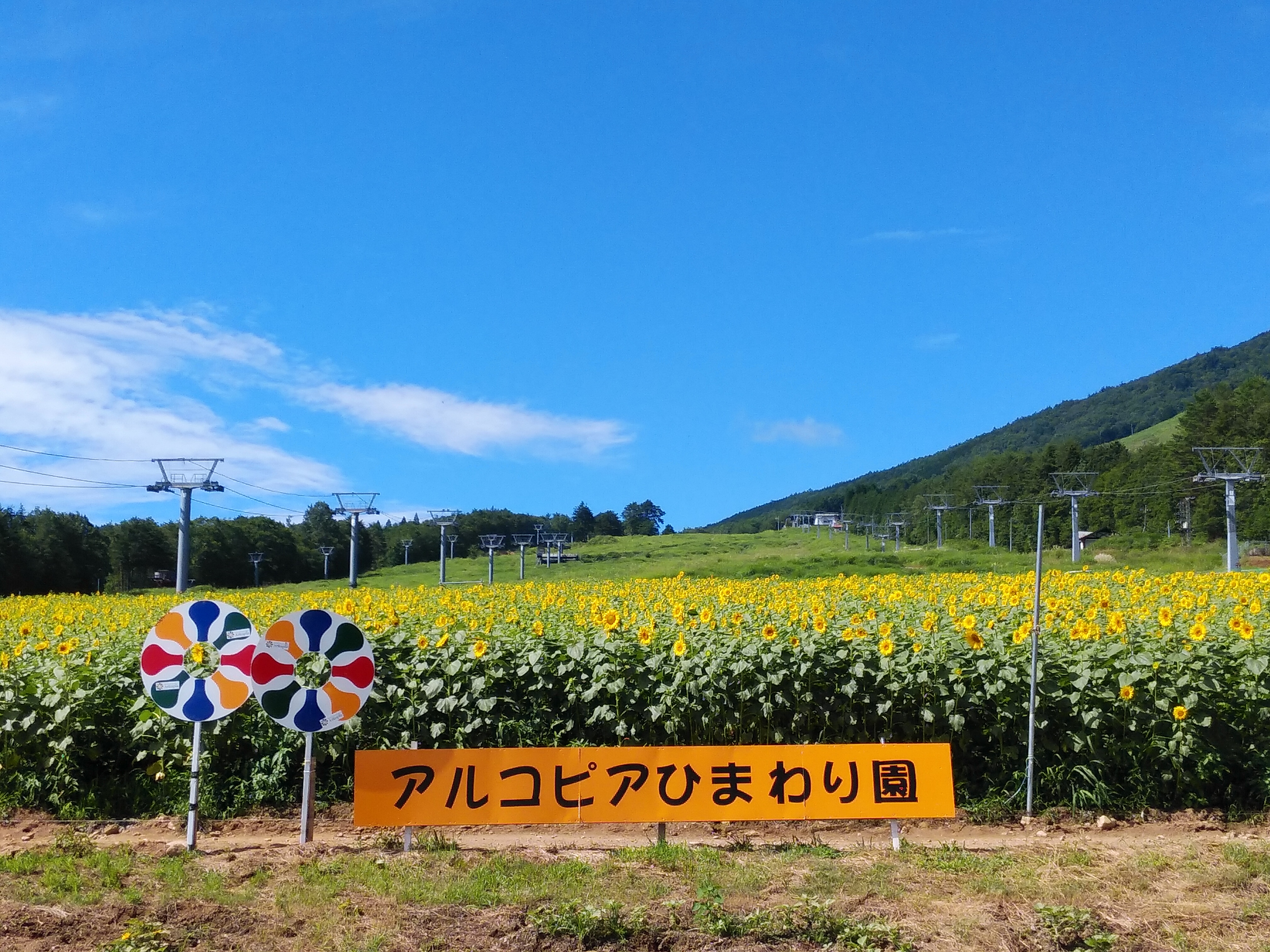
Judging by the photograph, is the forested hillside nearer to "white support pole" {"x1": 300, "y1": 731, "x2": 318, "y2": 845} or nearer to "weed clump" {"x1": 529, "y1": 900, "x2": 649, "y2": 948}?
"white support pole" {"x1": 300, "y1": 731, "x2": 318, "y2": 845}

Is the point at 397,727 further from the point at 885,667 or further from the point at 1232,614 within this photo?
the point at 1232,614

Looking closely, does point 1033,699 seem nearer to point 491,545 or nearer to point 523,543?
point 491,545

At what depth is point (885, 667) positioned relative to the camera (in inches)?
339

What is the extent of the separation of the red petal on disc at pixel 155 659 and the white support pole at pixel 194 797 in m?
0.47

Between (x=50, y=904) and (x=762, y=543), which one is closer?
(x=50, y=904)

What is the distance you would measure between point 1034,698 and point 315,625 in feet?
18.0

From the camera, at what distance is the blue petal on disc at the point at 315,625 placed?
24.7 ft

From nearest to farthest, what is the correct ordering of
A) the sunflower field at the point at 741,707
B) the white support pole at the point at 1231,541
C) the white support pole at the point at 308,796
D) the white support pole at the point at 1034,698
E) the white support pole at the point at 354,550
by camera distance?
the white support pole at the point at 308,796 < the white support pole at the point at 1034,698 < the sunflower field at the point at 741,707 < the white support pole at the point at 1231,541 < the white support pole at the point at 354,550

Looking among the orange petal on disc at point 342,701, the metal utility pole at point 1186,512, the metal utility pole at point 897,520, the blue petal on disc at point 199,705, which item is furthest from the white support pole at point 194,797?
the metal utility pole at point 897,520

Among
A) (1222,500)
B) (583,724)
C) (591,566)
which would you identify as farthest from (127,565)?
(583,724)

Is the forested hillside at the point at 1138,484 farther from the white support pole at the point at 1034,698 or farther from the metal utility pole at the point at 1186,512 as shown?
the white support pole at the point at 1034,698

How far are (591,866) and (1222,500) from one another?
278ft

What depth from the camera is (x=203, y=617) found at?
770 cm

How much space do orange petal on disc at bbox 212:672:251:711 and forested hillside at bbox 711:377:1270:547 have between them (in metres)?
62.4
